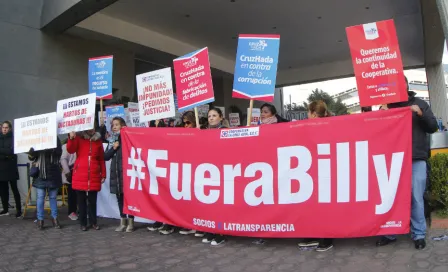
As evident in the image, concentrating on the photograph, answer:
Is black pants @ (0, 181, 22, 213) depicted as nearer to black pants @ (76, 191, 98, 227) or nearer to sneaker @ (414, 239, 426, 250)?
black pants @ (76, 191, 98, 227)

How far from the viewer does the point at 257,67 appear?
495 centimetres

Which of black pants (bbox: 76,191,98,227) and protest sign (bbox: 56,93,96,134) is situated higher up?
protest sign (bbox: 56,93,96,134)

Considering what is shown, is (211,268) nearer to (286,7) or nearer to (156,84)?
(156,84)

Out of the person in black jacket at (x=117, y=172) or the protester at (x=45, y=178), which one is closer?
the person in black jacket at (x=117, y=172)

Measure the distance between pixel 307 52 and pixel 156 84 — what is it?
16.7 meters

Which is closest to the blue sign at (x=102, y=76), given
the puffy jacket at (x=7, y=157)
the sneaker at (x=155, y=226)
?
the puffy jacket at (x=7, y=157)

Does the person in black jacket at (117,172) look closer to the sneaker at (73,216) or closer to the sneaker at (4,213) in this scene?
the sneaker at (73,216)

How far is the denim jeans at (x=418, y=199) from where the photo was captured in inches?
153

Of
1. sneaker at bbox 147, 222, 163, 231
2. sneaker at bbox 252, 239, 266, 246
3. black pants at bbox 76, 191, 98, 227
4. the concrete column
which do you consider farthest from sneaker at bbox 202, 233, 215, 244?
the concrete column

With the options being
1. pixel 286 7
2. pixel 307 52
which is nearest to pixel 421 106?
pixel 286 7

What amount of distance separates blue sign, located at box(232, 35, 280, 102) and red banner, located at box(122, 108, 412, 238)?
657 mm

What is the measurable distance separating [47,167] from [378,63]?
5.21m

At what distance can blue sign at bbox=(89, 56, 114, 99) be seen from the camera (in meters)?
7.16

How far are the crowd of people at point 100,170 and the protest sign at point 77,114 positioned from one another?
0.66ft
